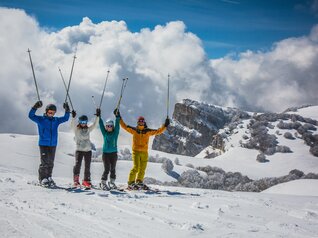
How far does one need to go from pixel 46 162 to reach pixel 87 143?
1.54 metres

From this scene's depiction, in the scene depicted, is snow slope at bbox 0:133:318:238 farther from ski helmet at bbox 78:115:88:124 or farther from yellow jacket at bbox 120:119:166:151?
yellow jacket at bbox 120:119:166:151

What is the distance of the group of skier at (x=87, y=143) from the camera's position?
11.5m

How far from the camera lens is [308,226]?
707 cm

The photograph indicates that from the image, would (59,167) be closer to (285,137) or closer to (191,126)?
(285,137)

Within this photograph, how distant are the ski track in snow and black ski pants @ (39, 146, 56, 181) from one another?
47.1 inches

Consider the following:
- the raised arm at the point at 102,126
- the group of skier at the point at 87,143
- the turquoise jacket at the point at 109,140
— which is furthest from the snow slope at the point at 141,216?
the raised arm at the point at 102,126

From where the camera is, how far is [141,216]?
279 inches

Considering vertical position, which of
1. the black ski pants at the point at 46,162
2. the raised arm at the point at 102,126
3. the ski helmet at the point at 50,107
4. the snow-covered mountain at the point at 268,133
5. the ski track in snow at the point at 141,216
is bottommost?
the ski track in snow at the point at 141,216

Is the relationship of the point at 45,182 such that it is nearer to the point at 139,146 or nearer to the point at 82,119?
the point at 82,119

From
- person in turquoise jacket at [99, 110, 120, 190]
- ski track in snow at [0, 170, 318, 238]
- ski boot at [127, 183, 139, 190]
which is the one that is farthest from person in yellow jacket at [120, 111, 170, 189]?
ski track in snow at [0, 170, 318, 238]

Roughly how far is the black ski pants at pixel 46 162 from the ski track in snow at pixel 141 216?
1196mm

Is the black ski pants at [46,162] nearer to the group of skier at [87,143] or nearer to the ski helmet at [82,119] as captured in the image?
the group of skier at [87,143]

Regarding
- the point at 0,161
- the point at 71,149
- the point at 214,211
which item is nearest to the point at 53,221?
the point at 214,211

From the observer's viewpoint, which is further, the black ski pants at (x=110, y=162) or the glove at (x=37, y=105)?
the black ski pants at (x=110, y=162)
